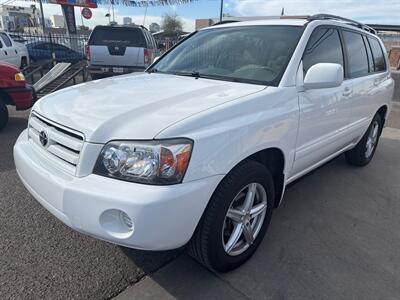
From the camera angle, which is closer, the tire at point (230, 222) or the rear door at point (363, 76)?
the tire at point (230, 222)

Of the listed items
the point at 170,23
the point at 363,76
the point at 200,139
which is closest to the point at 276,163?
the point at 200,139

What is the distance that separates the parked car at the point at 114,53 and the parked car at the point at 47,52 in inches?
294

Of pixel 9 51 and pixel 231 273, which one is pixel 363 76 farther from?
pixel 9 51

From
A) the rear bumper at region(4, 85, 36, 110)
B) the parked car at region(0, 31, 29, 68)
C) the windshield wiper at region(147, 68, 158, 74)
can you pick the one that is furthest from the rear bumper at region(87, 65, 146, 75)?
the windshield wiper at region(147, 68, 158, 74)

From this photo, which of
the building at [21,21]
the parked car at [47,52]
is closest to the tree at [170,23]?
the building at [21,21]

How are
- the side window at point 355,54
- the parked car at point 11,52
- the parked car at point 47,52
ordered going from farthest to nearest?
the parked car at point 47,52, the parked car at point 11,52, the side window at point 355,54

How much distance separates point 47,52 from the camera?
16.7 m

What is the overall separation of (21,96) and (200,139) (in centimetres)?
475

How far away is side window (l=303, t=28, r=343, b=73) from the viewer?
9.43 feet

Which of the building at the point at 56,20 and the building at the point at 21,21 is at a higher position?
the building at the point at 21,21

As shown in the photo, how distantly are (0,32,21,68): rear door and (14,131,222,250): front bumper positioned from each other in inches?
457

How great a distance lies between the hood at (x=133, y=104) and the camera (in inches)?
74.9

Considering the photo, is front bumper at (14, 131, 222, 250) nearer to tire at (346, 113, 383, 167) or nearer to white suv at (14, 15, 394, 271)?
white suv at (14, 15, 394, 271)

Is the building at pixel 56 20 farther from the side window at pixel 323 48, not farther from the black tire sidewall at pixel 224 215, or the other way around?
the black tire sidewall at pixel 224 215
